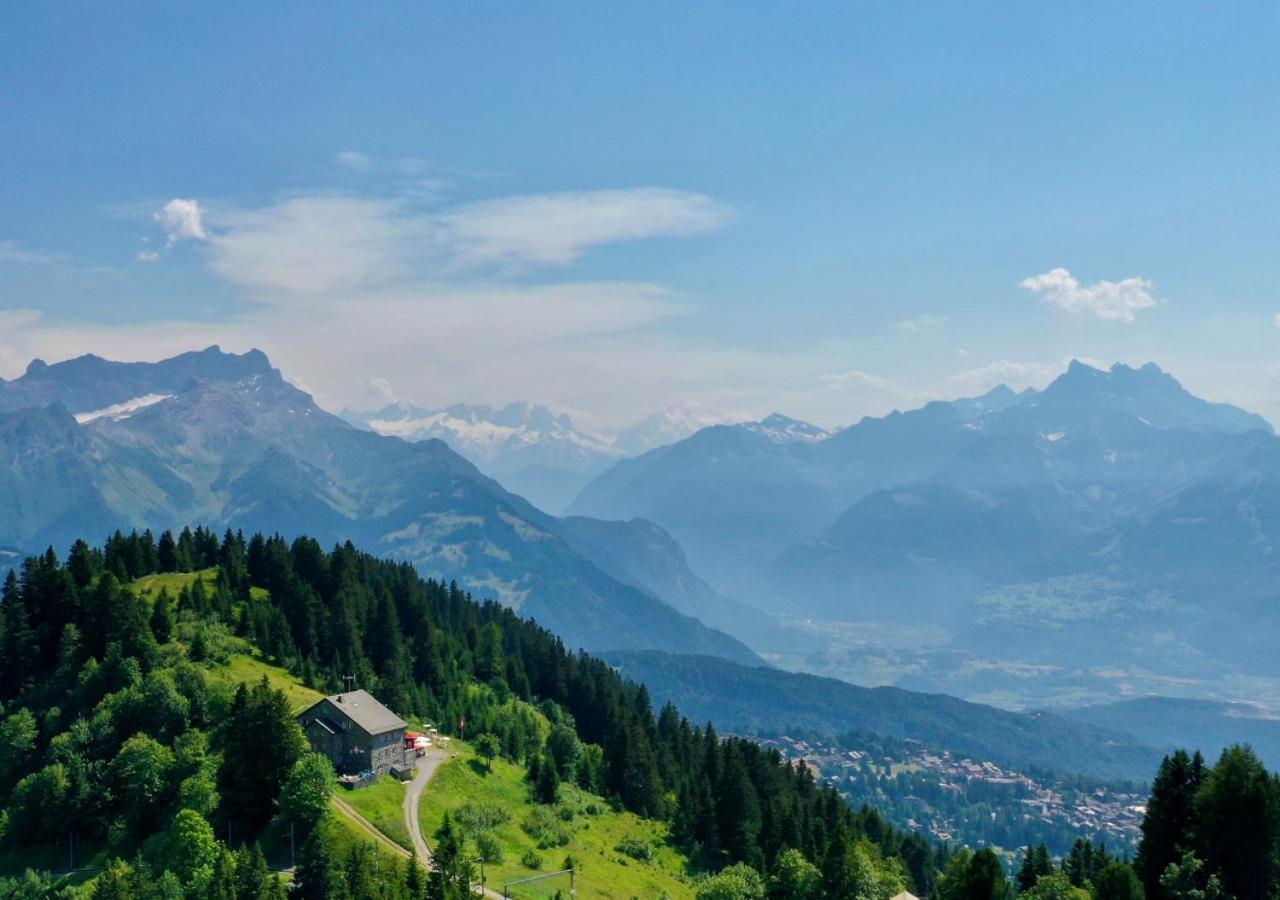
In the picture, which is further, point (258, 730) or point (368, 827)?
point (258, 730)

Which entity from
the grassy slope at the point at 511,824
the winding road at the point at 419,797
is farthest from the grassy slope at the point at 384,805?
the winding road at the point at 419,797

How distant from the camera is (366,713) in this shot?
119 m

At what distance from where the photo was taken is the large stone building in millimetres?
115106

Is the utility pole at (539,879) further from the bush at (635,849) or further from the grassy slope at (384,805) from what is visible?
the bush at (635,849)

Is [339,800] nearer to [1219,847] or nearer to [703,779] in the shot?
[703,779]

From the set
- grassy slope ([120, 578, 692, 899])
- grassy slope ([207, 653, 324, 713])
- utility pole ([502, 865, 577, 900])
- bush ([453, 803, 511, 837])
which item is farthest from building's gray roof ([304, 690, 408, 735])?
utility pole ([502, 865, 577, 900])

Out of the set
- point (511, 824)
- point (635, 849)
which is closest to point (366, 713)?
point (511, 824)

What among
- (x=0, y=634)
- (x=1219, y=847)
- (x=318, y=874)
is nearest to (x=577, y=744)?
(x=318, y=874)

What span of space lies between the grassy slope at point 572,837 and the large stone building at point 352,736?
6220 millimetres

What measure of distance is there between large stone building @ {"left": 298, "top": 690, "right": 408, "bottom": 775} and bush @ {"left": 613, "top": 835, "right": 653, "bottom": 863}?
89.8 feet

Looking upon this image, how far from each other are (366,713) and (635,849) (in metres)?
35.1

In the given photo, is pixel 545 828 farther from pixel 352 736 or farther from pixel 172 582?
pixel 172 582

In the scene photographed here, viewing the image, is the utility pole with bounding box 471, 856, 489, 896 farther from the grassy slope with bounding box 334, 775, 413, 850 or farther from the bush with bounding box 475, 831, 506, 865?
the grassy slope with bounding box 334, 775, 413, 850

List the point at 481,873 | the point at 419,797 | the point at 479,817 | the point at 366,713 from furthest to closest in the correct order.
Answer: the point at 366,713 → the point at 419,797 → the point at 479,817 → the point at 481,873
